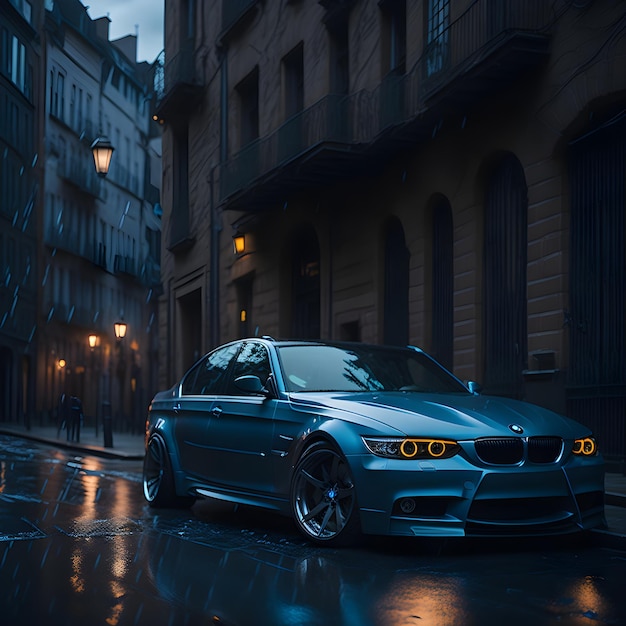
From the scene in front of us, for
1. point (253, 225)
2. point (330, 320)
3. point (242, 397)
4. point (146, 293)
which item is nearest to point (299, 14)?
point (253, 225)

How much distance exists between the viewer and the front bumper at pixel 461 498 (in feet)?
22.5

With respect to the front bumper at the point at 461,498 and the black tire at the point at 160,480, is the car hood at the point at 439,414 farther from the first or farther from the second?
the black tire at the point at 160,480

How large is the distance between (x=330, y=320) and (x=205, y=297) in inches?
292

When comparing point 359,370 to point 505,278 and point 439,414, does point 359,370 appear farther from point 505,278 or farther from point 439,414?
point 505,278

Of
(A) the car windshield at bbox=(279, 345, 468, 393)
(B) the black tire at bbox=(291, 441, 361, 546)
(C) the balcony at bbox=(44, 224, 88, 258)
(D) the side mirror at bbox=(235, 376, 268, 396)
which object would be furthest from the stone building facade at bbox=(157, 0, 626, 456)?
(C) the balcony at bbox=(44, 224, 88, 258)

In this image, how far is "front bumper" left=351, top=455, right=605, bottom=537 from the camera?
22.5 ft

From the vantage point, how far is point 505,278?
1569cm

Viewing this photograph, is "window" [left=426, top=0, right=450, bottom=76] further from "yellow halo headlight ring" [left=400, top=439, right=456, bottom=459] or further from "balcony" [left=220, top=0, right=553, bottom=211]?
"yellow halo headlight ring" [left=400, top=439, right=456, bottom=459]

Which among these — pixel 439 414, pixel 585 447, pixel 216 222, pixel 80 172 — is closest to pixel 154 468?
pixel 439 414

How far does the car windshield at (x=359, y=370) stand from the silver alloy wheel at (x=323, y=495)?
0.83 metres

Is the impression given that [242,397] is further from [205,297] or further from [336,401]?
[205,297]

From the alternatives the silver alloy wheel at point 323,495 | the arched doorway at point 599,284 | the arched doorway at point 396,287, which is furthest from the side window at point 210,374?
the arched doorway at point 396,287

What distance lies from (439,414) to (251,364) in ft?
7.28

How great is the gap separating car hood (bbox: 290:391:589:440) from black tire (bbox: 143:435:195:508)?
2239 mm
